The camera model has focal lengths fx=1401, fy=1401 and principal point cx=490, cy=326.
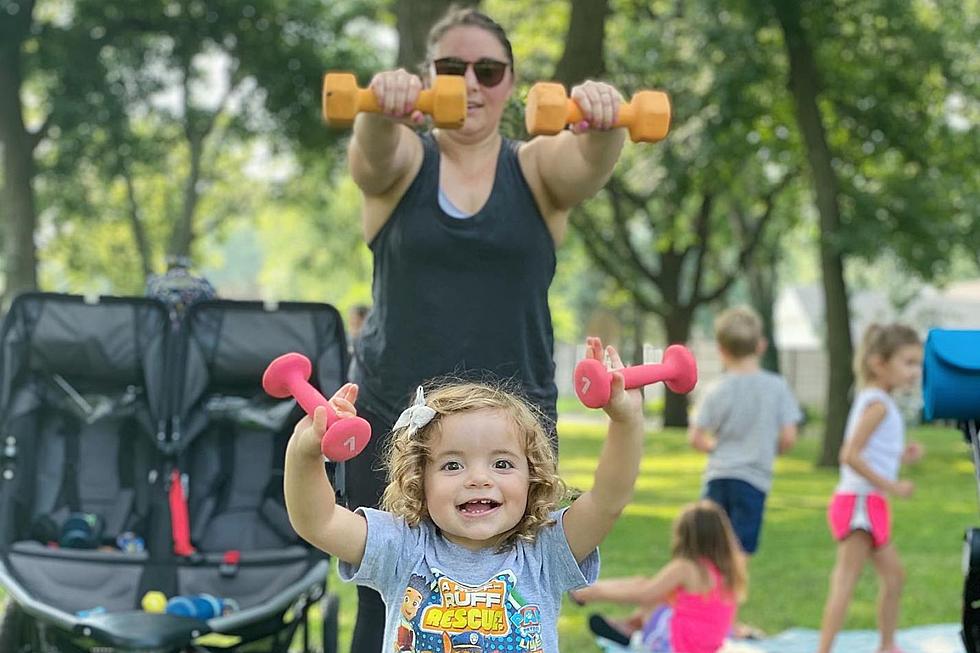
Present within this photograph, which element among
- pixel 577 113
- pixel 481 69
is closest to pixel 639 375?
pixel 577 113

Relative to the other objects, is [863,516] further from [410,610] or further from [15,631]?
[410,610]

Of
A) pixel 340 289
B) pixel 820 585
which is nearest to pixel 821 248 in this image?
pixel 820 585

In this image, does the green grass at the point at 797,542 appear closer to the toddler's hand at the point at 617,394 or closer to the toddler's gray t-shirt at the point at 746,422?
the toddler's gray t-shirt at the point at 746,422

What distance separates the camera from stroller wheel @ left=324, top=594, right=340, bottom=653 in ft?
14.3

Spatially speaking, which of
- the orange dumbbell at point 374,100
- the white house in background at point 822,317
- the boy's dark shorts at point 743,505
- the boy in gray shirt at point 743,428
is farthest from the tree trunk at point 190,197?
the orange dumbbell at point 374,100

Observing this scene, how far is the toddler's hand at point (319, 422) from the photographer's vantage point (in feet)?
6.49

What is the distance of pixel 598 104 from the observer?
2576 mm

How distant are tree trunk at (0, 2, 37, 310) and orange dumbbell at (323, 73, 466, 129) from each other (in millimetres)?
12172

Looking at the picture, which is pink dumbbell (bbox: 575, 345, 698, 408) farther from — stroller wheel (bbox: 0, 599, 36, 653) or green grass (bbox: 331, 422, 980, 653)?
green grass (bbox: 331, 422, 980, 653)

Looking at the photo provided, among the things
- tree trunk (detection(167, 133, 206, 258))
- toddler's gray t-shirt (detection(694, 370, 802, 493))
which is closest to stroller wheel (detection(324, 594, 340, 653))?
toddler's gray t-shirt (detection(694, 370, 802, 493))

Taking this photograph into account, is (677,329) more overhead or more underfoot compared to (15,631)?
more overhead

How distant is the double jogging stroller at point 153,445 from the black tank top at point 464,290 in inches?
68.4

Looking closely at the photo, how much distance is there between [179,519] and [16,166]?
35.2 ft

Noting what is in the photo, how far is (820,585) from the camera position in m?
7.65
